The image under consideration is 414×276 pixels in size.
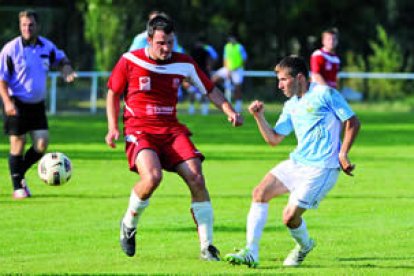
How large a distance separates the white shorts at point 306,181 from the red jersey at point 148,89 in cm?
122

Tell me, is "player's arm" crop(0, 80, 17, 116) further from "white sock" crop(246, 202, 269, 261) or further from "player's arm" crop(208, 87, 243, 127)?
"white sock" crop(246, 202, 269, 261)

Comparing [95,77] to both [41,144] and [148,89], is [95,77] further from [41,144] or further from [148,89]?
[148,89]

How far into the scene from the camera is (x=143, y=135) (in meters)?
10.8

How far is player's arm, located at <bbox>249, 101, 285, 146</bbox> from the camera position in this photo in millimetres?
9906

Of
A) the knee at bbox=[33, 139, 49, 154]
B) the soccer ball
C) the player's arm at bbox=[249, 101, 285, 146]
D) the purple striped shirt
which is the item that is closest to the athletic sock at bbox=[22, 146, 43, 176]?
the knee at bbox=[33, 139, 49, 154]

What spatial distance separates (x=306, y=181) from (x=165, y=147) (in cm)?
138

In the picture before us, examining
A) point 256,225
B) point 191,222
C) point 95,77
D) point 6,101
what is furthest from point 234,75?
point 256,225

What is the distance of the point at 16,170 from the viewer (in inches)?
613

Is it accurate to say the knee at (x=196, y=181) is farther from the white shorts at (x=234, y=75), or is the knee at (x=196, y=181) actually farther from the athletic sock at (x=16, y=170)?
the white shorts at (x=234, y=75)

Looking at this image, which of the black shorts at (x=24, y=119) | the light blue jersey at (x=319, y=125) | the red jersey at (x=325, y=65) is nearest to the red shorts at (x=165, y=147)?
the light blue jersey at (x=319, y=125)

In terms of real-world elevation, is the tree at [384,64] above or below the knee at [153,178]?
below

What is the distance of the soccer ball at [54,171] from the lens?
14.0m

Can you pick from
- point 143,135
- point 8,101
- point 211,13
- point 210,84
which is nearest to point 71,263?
point 143,135

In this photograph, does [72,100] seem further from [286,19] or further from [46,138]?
[46,138]
